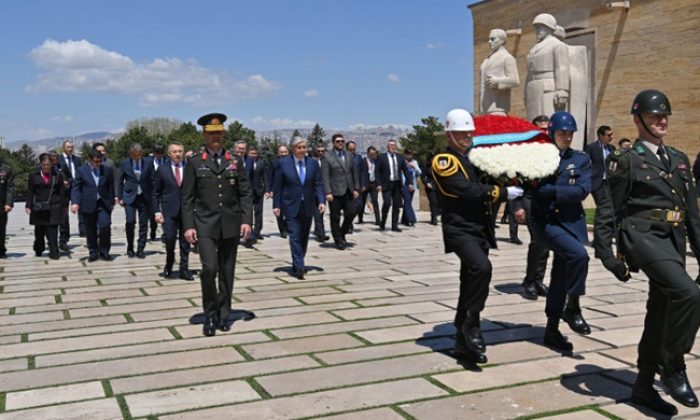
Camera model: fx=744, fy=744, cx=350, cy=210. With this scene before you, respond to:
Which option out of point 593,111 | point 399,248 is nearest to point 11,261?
point 399,248

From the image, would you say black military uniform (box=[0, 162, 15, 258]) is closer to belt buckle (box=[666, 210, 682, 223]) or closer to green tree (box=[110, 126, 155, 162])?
belt buckle (box=[666, 210, 682, 223])

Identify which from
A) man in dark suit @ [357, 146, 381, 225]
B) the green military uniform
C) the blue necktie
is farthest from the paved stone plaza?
man in dark suit @ [357, 146, 381, 225]

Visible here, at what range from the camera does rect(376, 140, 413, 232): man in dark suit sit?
14.6 metres

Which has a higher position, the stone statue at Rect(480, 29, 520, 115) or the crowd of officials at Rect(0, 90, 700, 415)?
the stone statue at Rect(480, 29, 520, 115)

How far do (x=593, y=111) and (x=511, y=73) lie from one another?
456 centimetres

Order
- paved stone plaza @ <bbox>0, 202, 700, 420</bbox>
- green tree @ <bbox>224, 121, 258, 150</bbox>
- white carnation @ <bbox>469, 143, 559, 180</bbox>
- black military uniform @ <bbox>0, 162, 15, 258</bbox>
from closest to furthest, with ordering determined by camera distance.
Result: paved stone plaza @ <bbox>0, 202, 700, 420</bbox>
white carnation @ <bbox>469, 143, 559, 180</bbox>
black military uniform @ <bbox>0, 162, 15, 258</bbox>
green tree @ <bbox>224, 121, 258, 150</bbox>

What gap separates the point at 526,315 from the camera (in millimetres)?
6469

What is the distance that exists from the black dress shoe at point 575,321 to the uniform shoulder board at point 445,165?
166 cm

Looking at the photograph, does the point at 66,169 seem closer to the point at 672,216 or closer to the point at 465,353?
the point at 465,353

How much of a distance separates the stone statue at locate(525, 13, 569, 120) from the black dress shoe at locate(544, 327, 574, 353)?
9.10 metres

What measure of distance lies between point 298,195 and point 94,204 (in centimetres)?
350

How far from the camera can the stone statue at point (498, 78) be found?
14.9 meters

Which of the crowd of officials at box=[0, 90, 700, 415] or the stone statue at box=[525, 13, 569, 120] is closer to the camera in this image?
the crowd of officials at box=[0, 90, 700, 415]

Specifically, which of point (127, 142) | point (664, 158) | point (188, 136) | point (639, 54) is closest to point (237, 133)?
point (188, 136)
